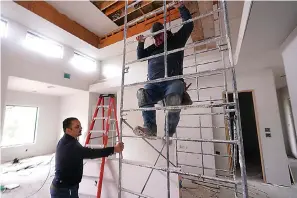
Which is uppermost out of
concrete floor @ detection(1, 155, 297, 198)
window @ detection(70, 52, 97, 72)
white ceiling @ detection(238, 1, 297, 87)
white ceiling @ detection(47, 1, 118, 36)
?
white ceiling @ detection(47, 1, 118, 36)

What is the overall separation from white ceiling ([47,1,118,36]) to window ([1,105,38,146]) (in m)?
3.56

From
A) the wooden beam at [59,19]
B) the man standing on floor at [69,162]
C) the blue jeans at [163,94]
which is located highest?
the wooden beam at [59,19]

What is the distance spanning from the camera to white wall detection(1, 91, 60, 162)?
4859 mm

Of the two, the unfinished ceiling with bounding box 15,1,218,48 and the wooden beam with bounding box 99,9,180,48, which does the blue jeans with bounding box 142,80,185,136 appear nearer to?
the unfinished ceiling with bounding box 15,1,218,48

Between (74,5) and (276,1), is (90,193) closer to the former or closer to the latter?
(276,1)

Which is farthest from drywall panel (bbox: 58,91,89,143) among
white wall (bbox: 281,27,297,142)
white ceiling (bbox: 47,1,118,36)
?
white wall (bbox: 281,27,297,142)

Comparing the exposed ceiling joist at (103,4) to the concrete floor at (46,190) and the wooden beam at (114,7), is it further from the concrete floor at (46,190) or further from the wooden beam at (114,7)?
the concrete floor at (46,190)

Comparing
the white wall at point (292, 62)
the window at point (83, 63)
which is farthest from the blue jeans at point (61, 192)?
the window at point (83, 63)

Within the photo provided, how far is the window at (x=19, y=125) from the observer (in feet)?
16.2

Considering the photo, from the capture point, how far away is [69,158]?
61.8 inches

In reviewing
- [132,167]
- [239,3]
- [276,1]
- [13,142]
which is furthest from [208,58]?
[13,142]

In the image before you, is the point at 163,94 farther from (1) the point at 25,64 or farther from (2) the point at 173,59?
(1) the point at 25,64

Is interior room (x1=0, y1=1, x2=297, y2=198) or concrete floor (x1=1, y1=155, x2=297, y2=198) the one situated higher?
interior room (x1=0, y1=1, x2=297, y2=198)

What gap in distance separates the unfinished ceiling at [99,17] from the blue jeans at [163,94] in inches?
74.1
